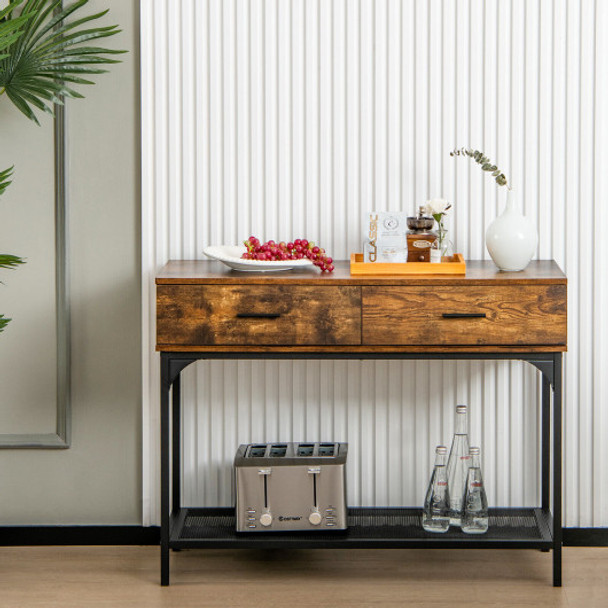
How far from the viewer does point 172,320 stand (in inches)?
117

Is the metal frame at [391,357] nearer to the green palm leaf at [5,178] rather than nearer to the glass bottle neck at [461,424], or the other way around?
the glass bottle neck at [461,424]

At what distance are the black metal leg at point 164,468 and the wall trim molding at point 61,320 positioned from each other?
49 centimetres

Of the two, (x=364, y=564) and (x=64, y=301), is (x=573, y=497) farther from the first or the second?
(x=64, y=301)

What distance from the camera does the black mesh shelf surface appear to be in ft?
10.1

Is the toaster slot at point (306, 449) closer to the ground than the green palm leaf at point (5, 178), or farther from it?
closer to the ground

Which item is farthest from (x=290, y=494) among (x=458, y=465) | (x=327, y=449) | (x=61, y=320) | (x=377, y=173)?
(x=377, y=173)

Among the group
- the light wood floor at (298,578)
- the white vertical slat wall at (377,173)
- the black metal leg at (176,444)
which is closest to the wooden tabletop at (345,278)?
the white vertical slat wall at (377,173)

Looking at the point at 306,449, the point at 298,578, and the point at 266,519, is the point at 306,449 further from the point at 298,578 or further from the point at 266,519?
the point at 298,578

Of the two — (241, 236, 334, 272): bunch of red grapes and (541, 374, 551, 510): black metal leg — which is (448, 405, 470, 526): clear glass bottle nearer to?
(541, 374, 551, 510): black metal leg

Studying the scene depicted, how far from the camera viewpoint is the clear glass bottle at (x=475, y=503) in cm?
315

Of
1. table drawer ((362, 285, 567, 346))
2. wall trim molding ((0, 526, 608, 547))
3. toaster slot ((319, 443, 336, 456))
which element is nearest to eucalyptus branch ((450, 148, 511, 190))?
table drawer ((362, 285, 567, 346))

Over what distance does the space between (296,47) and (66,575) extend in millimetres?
1830

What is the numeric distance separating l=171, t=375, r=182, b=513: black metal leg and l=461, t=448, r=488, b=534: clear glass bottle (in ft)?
3.08

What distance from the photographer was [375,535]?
314 centimetres
